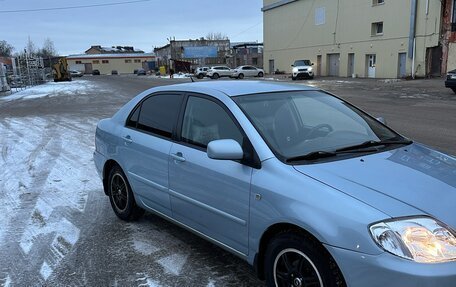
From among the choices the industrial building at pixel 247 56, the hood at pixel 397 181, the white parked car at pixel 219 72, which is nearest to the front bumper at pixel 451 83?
the hood at pixel 397 181

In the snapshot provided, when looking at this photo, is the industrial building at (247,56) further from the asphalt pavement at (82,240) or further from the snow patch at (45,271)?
the snow patch at (45,271)

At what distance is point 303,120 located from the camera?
12.6 ft

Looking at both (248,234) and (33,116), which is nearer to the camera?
(248,234)

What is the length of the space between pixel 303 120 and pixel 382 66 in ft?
119

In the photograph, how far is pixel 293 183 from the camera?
9.21 feet

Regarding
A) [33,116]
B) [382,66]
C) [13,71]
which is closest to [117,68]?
[13,71]

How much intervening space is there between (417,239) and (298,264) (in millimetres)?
751

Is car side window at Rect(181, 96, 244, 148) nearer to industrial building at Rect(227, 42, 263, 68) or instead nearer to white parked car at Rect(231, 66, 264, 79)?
white parked car at Rect(231, 66, 264, 79)

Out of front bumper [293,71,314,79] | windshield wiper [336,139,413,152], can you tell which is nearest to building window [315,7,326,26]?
front bumper [293,71,314,79]

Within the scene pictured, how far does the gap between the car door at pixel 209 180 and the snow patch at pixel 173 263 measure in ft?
1.11

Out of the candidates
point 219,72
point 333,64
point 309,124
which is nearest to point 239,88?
point 309,124

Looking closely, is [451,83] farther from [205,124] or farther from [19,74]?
[19,74]

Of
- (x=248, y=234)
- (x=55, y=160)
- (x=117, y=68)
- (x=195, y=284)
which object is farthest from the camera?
(x=117, y=68)

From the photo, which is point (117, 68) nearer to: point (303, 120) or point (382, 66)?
point (382, 66)
